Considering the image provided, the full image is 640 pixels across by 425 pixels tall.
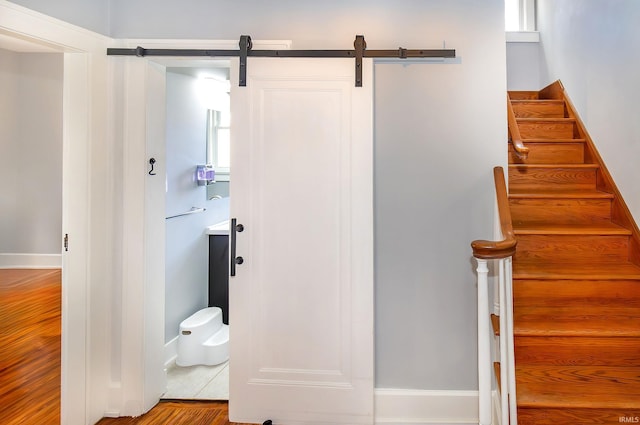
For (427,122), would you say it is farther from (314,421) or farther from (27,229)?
(27,229)

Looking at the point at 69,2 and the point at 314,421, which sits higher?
the point at 69,2

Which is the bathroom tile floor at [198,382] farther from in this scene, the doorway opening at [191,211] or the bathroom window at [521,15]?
the bathroom window at [521,15]

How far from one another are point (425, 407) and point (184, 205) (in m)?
2.23

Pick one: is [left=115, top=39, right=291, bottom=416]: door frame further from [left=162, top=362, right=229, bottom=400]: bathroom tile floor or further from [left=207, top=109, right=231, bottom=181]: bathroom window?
[left=207, top=109, right=231, bottom=181]: bathroom window

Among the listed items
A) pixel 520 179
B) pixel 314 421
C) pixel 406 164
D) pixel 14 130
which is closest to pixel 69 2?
pixel 406 164

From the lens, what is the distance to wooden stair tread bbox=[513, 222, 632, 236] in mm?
2178

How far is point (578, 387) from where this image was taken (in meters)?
1.65

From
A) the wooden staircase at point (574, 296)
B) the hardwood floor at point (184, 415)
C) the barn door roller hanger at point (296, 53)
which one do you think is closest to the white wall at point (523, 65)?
the wooden staircase at point (574, 296)

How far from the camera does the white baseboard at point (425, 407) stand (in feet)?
6.65

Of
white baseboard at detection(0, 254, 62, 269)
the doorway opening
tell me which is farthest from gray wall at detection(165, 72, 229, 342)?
white baseboard at detection(0, 254, 62, 269)

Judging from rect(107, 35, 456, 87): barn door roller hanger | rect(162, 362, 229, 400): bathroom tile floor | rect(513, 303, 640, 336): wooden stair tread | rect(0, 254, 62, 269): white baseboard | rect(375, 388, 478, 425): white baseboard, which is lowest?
rect(162, 362, 229, 400): bathroom tile floor

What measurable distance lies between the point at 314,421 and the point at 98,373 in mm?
1272

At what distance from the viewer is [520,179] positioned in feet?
8.96

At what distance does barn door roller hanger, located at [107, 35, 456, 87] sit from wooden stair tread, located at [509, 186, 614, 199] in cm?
111
